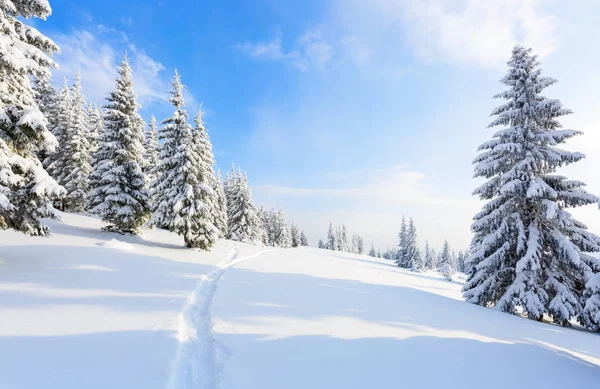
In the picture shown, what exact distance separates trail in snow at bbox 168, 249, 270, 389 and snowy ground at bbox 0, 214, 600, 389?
2 centimetres

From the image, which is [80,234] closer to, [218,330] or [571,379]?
[218,330]

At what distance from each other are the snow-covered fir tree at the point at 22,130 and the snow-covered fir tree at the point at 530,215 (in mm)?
16871

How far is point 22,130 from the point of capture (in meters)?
8.63

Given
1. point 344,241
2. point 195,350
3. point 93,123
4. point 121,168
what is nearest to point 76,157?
point 93,123

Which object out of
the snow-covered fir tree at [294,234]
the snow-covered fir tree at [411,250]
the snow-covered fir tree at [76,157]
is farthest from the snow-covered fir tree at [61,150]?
the snow-covered fir tree at [294,234]

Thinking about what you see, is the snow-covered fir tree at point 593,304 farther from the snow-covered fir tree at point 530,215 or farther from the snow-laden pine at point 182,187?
the snow-laden pine at point 182,187

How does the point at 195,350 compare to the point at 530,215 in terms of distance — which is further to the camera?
the point at 530,215

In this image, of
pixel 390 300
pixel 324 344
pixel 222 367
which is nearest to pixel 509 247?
pixel 390 300

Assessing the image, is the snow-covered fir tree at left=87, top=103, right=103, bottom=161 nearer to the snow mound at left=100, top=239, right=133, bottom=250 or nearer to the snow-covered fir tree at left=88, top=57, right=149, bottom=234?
the snow-covered fir tree at left=88, top=57, right=149, bottom=234

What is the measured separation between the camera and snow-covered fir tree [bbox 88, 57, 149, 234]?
19.3 m

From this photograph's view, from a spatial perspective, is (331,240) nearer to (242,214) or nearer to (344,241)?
(344,241)

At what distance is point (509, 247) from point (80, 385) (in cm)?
1483

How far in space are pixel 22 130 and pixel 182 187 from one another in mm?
11772

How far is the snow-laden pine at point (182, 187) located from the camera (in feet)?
64.6
